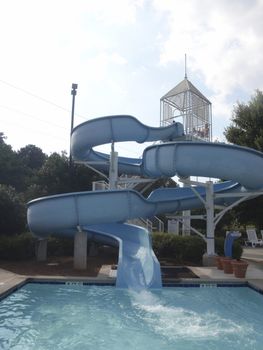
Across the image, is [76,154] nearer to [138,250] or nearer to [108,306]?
[138,250]

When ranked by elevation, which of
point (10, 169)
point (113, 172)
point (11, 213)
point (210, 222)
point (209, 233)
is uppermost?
point (10, 169)

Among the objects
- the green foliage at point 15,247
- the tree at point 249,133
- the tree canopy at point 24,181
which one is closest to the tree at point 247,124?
the tree at point 249,133

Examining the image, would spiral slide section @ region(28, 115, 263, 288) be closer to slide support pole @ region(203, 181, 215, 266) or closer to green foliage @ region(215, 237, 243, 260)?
slide support pole @ region(203, 181, 215, 266)

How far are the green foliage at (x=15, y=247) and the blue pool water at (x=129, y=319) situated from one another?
4834 millimetres

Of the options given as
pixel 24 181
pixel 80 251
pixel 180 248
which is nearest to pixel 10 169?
pixel 24 181

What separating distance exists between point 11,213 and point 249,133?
13336 mm

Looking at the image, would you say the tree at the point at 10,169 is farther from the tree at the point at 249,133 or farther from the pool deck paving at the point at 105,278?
the pool deck paving at the point at 105,278

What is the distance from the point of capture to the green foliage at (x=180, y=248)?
55.3 ft

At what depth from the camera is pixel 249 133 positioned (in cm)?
2198

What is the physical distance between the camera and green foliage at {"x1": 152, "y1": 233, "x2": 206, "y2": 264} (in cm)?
1684

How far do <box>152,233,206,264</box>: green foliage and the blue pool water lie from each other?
16.7 feet

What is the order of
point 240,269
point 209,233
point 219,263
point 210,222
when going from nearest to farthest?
1. point 240,269
2. point 219,263
3. point 209,233
4. point 210,222

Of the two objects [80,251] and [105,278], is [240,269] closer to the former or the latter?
[105,278]

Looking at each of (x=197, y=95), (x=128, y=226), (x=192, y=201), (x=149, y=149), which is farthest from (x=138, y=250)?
(x=197, y=95)
